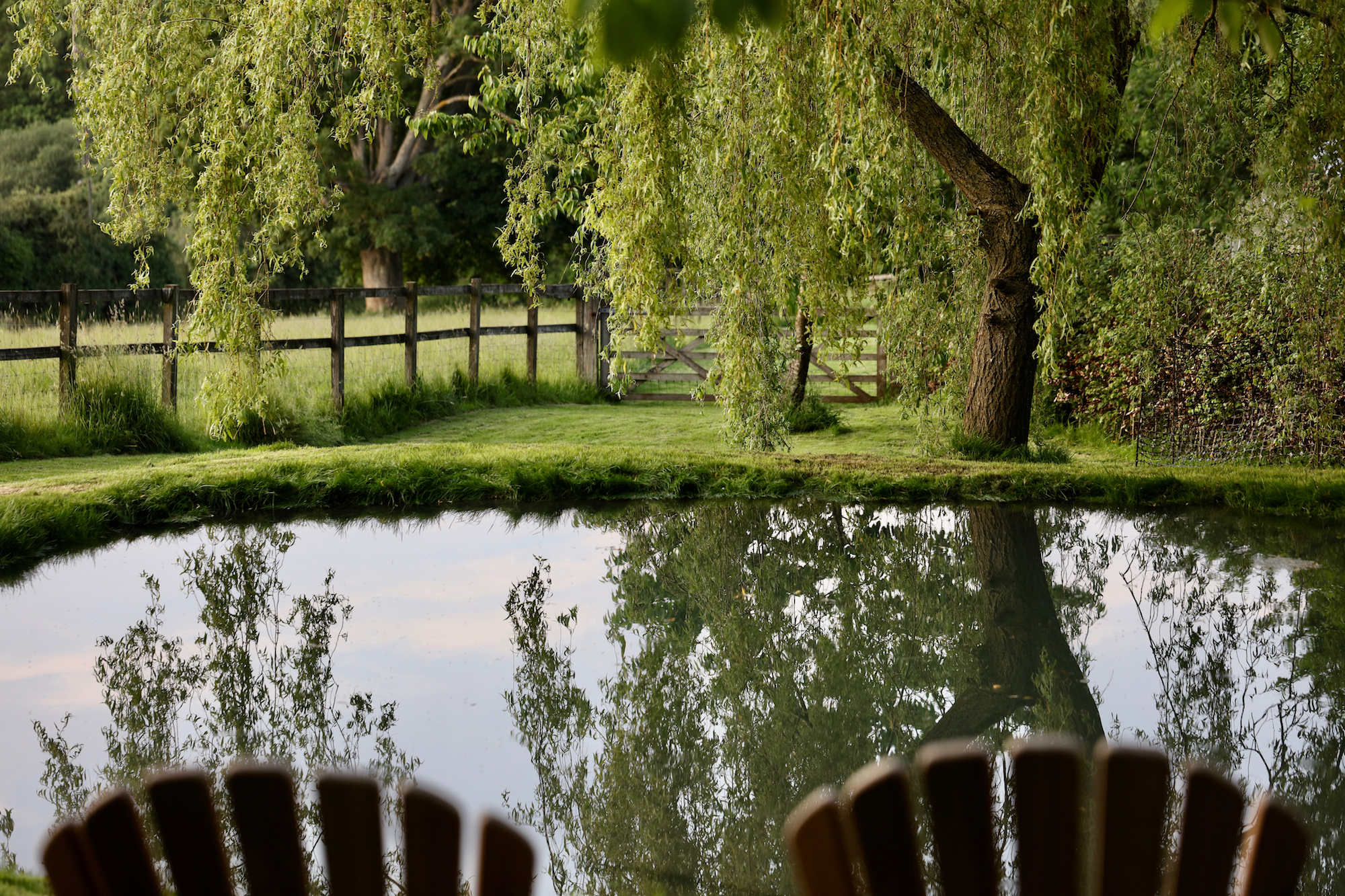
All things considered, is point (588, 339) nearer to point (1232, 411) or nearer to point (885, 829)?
point (1232, 411)

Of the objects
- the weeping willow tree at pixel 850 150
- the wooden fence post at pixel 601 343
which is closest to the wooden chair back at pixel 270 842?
the weeping willow tree at pixel 850 150

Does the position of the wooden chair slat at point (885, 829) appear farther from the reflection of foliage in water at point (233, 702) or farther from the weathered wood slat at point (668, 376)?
the weathered wood slat at point (668, 376)

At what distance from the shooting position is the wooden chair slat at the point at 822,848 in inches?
46.2

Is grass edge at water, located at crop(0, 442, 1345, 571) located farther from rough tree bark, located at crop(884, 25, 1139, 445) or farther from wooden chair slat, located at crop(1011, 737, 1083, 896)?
wooden chair slat, located at crop(1011, 737, 1083, 896)

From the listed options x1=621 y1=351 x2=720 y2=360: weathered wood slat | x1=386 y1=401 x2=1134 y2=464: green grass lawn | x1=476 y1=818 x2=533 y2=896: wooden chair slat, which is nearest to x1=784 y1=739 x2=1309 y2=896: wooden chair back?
x1=476 y1=818 x2=533 y2=896: wooden chair slat

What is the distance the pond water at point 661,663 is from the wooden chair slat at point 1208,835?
2205 mm

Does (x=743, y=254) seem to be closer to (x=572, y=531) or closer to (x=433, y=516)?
(x=572, y=531)

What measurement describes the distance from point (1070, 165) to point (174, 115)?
630 cm

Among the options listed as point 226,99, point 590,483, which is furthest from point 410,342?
point 226,99

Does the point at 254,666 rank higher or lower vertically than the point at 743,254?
lower

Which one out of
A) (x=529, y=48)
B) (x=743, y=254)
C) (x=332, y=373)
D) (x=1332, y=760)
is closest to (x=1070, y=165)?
(x=743, y=254)

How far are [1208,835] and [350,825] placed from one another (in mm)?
922

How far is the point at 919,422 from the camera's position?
1180 cm

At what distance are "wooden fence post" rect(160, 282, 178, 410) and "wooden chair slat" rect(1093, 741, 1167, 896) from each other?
11095 mm
